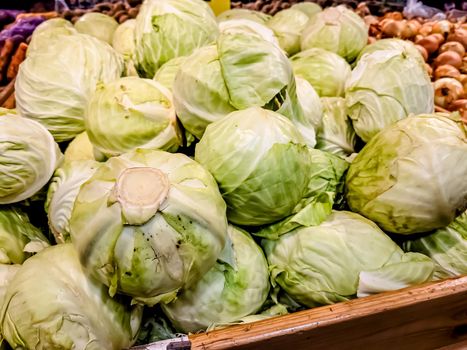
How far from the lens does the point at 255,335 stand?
122 centimetres

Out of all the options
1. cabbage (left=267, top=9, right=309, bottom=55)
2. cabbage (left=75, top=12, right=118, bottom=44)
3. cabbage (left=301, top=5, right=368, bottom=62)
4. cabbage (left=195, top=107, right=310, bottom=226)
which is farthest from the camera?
cabbage (left=75, top=12, right=118, bottom=44)

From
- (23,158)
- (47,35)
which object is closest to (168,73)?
(23,158)

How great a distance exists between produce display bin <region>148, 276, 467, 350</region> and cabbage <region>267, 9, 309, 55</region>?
179cm

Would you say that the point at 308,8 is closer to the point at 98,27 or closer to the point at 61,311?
the point at 98,27

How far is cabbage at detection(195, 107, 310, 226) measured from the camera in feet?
4.43

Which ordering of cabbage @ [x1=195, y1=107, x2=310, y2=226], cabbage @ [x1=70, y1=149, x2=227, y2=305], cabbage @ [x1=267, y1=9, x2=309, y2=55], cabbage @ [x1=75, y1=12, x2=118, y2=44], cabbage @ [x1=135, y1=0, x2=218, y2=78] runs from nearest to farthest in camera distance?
cabbage @ [x1=70, y1=149, x2=227, y2=305] < cabbage @ [x1=195, y1=107, x2=310, y2=226] < cabbage @ [x1=135, y1=0, x2=218, y2=78] < cabbage @ [x1=267, y1=9, x2=309, y2=55] < cabbage @ [x1=75, y1=12, x2=118, y2=44]

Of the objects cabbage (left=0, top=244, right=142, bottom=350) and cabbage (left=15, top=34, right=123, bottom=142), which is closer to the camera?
cabbage (left=0, top=244, right=142, bottom=350)

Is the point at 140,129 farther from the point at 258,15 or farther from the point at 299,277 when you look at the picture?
the point at 258,15

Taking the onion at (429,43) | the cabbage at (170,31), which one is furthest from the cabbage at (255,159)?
the onion at (429,43)

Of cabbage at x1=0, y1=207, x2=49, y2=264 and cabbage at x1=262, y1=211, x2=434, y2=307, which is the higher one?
cabbage at x1=262, y1=211, x2=434, y2=307

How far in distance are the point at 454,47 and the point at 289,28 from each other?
5.68 feet

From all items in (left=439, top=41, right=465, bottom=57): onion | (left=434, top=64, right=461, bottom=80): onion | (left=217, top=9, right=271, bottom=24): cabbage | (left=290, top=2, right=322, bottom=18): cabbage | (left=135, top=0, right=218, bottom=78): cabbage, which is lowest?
(left=434, top=64, right=461, bottom=80): onion

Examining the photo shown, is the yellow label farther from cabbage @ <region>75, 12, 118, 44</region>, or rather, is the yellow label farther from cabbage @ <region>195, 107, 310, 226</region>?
cabbage @ <region>195, 107, 310, 226</region>

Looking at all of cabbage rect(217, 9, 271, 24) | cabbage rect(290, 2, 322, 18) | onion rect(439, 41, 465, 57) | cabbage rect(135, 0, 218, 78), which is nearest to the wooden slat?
cabbage rect(135, 0, 218, 78)
